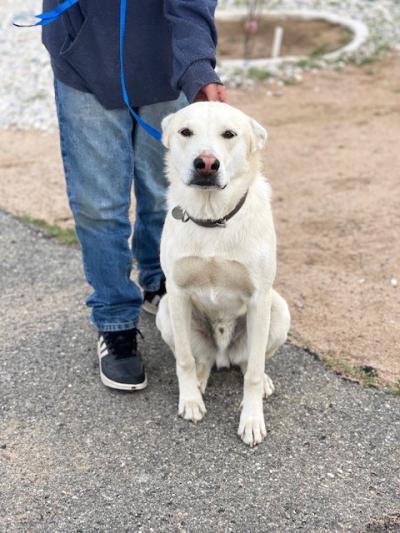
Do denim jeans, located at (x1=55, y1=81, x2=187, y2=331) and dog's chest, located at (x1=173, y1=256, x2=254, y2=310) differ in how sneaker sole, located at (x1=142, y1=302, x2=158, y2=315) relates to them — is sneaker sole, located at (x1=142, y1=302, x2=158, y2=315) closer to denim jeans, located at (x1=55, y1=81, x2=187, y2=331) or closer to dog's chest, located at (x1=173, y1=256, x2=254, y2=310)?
denim jeans, located at (x1=55, y1=81, x2=187, y2=331)

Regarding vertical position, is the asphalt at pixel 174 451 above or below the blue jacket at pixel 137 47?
below

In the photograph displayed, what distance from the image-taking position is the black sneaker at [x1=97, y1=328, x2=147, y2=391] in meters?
3.20

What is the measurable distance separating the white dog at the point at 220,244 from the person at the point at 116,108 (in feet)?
0.72

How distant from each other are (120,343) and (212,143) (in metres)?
1.18

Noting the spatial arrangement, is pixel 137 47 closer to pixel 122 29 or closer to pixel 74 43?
pixel 122 29

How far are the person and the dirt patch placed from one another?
5.42 m

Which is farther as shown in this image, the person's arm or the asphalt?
the person's arm

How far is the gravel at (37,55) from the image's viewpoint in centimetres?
707

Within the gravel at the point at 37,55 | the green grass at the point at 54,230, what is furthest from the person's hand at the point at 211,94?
the gravel at the point at 37,55

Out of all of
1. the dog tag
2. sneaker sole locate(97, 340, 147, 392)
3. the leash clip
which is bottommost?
sneaker sole locate(97, 340, 147, 392)

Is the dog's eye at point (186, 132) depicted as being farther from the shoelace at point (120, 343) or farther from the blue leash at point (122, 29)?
the shoelace at point (120, 343)

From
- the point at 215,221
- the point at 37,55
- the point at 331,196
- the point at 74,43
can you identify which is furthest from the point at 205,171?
the point at 37,55

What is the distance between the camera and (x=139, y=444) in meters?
2.89

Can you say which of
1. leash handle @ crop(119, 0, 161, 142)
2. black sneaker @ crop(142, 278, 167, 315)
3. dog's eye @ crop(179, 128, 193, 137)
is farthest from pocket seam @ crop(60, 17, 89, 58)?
black sneaker @ crop(142, 278, 167, 315)
